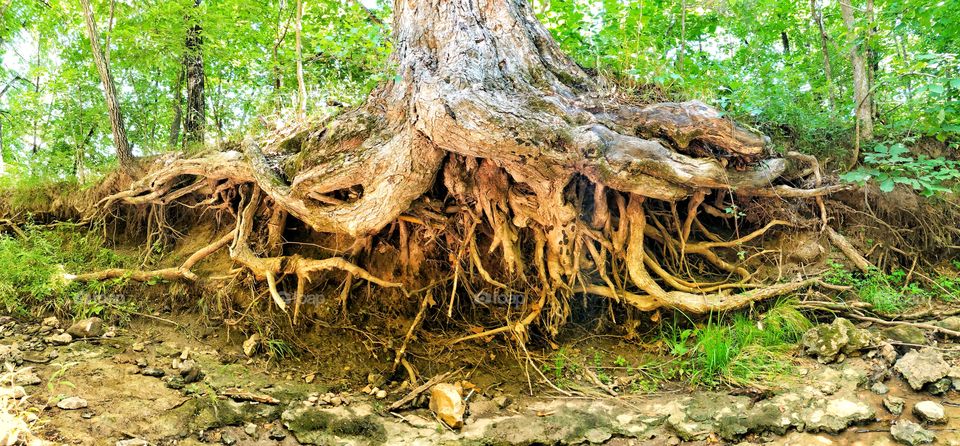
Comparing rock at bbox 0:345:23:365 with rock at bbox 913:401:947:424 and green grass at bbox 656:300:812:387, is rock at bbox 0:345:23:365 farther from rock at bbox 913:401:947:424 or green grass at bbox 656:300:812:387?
rock at bbox 913:401:947:424

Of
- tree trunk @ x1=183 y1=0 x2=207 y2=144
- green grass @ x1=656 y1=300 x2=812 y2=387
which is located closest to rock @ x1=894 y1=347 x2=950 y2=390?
green grass @ x1=656 y1=300 x2=812 y2=387

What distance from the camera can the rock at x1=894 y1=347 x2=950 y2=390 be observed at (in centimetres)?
241

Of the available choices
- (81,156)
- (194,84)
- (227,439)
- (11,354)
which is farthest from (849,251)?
(81,156)

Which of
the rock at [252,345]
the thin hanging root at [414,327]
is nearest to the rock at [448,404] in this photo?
the thin hanging root at [414,327]

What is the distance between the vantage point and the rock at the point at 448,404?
2.73 meters

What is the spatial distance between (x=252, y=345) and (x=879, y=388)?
13.2 ft

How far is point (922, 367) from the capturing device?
8.07 feet

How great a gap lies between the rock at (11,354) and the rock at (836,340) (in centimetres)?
498

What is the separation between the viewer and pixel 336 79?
20.3 ft

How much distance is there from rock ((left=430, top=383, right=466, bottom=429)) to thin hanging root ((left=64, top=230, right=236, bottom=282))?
2382mm

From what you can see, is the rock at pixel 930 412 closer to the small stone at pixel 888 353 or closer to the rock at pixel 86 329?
the small stone at pixel 888 353

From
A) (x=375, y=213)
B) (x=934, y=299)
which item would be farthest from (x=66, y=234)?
(x=934, y=299)

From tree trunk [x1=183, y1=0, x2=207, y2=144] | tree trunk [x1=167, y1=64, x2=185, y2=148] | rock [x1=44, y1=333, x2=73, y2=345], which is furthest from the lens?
tree trunk [x1=167, y1=64, x2=185, y2=148]

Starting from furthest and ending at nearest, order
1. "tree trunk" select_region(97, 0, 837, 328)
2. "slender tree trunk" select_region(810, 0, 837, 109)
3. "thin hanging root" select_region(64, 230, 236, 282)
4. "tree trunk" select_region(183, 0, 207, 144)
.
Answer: "tree trunk" select_region(183, 0, 207, 144), "slender tree trunk" select_region(810, 0, 837, 109), "thin hanging root" select_region(64, 230, 236, 282), "tree trunk" select_region(97, 0, 837, 328)
